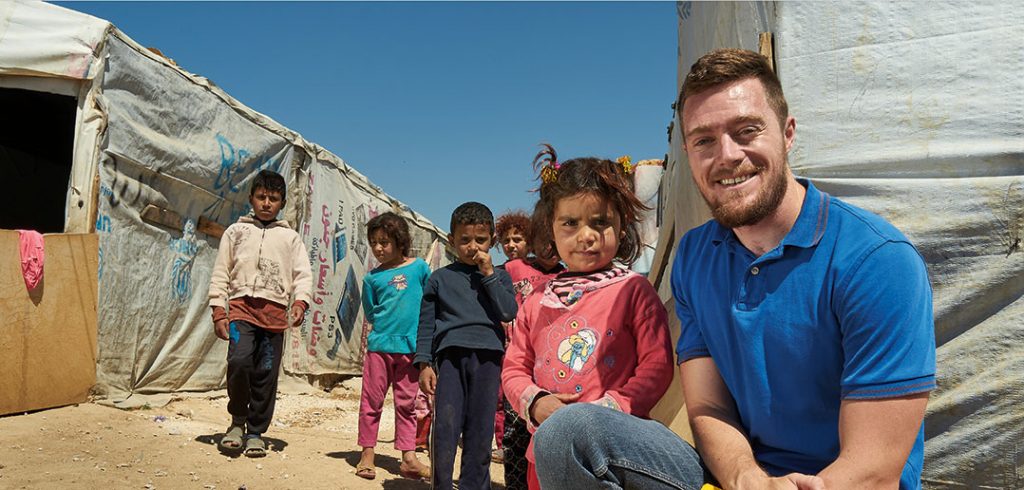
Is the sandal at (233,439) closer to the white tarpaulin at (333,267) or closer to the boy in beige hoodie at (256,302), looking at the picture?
the boy in beige hoodie at (256,302)

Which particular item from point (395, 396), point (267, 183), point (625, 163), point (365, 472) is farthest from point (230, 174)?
point (625, 163)

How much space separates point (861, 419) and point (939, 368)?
1283mm

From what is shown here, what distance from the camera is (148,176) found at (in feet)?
19.0

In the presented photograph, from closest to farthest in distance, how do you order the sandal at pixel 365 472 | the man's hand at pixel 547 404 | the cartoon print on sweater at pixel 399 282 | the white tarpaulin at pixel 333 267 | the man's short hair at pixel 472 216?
the man's hand at pixel 547 404 → the man's short hair at pixel 472 216 → the sandal at pixel 365 472 → the cartoon print on sweater at pixel 399 282 → the white tarpaulin at pixel 333 267

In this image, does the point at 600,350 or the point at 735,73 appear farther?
the point at 600,350

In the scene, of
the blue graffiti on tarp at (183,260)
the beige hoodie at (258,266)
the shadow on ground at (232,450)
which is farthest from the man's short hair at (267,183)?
the blue graffiti on tarp at (183,260)

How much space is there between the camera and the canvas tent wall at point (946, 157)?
232 centimetres

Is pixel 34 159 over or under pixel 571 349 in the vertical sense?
over

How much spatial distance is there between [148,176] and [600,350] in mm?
4828

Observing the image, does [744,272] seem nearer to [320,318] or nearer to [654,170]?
[320,318]

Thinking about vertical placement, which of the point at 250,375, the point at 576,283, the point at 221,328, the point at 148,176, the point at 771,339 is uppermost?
the point at 148,176

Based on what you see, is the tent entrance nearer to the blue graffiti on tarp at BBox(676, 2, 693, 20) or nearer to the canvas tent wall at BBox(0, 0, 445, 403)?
the canvas tent wall at BBox(0, 0, 445, 403)

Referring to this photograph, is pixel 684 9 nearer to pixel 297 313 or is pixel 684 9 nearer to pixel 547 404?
pixel 297 313

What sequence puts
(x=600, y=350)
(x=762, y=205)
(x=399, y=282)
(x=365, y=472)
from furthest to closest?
(x=399, y=282)
(x=365, y=472)
(x=600, y=350)
(x=762, y=205)
